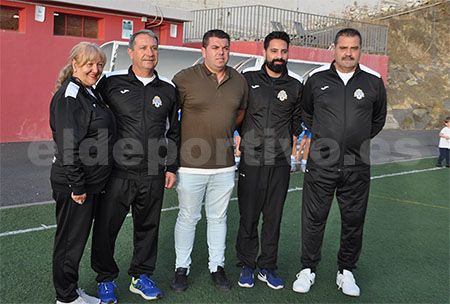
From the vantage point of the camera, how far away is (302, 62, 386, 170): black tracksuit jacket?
427 centimetres

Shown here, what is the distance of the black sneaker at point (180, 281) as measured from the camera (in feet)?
14.0

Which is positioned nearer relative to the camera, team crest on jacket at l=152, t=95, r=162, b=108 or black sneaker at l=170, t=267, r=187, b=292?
team crest on jacket at l=152, t=95, r=162, b=108

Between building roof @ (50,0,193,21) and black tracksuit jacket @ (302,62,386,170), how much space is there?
32.5ft

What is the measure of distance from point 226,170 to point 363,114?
1.29 meters

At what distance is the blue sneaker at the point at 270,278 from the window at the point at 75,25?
34.1 ft

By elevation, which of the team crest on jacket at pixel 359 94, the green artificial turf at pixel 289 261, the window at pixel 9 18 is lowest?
the green artificial turf at pixel 289 261

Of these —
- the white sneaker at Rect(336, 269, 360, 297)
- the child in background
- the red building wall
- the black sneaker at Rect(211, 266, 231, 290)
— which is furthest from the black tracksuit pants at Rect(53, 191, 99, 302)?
the child in background

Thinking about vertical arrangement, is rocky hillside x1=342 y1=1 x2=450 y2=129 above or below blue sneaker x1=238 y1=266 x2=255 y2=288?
above

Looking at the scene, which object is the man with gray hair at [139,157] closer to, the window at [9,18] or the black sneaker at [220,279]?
the black sneaker at [220,279]

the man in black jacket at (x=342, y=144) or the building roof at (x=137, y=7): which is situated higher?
the building roof at (x=137, y=7)

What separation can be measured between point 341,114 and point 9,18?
10.3 m

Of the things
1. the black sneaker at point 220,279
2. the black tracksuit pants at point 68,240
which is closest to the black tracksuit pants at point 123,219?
the black tracksuit pants at point 68,240

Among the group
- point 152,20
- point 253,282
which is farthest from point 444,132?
point 253,282

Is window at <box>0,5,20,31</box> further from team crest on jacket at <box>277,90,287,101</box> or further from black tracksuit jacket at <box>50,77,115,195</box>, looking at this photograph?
team crest on jacket at <box>277,90,287,101</box>
